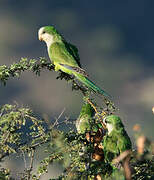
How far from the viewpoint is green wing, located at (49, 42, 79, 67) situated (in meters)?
1.74

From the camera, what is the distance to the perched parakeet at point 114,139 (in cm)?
107

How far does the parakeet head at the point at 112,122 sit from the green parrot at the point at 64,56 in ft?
0.62

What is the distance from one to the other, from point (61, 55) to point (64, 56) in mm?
18

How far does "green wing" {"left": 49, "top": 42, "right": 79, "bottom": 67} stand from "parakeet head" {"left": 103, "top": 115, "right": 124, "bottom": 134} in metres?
0.56

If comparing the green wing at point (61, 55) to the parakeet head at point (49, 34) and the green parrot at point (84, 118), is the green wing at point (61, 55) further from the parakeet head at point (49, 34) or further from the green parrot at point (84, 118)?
the green parrot at point (84, 118)

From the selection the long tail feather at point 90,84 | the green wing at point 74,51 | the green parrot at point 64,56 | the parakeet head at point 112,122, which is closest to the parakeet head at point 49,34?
the green parrot at point 64,56

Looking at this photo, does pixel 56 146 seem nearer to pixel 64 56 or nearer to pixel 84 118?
pixel 84 118

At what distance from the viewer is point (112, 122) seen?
46.1 inches

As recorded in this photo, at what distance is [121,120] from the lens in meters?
1.25

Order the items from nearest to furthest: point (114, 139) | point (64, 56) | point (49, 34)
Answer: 1. point (114, 139)
2. point (64, 56)
3. point (49, 34)

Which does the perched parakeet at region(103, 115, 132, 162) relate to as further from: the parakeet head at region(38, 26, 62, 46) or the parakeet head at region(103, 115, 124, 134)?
the parakeet head at region(38, 26, 62, 46)

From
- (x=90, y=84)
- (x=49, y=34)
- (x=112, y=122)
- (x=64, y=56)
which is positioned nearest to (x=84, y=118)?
(x=112, y=122)

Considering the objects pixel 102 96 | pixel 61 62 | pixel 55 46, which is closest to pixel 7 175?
pixel 102 96

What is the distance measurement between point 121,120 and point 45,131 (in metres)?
0.31
